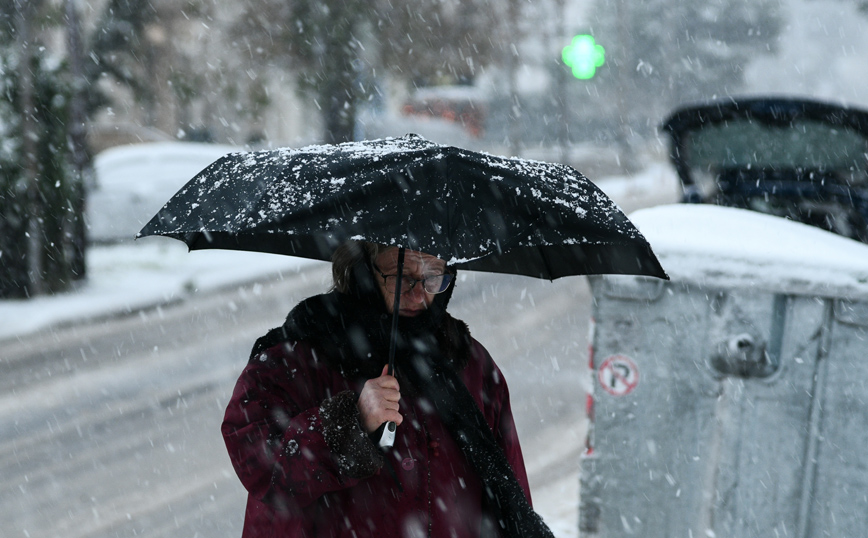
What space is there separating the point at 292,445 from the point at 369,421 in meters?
0.19

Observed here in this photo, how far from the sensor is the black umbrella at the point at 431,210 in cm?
184

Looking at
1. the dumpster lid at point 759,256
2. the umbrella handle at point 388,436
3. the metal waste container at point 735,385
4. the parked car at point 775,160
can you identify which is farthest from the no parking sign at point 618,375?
the parked car at point 775,160

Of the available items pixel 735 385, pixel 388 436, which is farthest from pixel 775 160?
pixel 388 436

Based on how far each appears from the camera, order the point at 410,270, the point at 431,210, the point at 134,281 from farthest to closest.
A: the point at 134,281 < the point at 410,270 < the point at 431,210

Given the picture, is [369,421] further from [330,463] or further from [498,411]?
[498,411]

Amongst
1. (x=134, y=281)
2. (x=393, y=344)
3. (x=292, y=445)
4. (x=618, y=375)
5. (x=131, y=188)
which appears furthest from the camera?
(x=131, y=188)

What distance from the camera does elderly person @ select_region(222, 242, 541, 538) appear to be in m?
2.00

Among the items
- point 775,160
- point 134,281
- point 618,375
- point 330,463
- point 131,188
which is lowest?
point 134,281

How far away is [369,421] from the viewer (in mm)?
2033

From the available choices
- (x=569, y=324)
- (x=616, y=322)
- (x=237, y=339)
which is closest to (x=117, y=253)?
(x=237, y=339)

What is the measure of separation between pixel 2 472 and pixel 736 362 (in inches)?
184

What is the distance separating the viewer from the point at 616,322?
357 centimetres

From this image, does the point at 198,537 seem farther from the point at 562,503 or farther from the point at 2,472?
the point at 562,503

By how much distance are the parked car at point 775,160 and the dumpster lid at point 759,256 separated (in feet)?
8.35
